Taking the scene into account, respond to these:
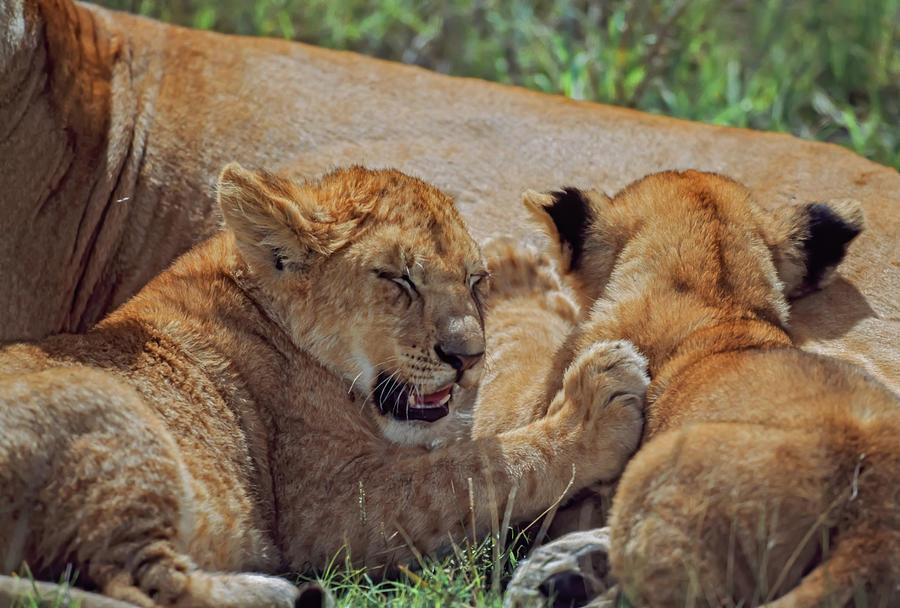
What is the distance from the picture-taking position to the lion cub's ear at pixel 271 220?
335 centimetres

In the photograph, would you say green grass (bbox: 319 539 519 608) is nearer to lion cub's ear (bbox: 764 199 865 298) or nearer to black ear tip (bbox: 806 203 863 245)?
lion cub's ear (bbox: 764 199 865 298)

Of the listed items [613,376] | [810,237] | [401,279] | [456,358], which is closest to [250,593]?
[456,358]

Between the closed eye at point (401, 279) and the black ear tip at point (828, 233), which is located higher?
the closed eye at point (401, 279)

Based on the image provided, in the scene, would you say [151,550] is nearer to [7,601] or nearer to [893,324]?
[7,601]

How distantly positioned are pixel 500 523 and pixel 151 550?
36.8 inches

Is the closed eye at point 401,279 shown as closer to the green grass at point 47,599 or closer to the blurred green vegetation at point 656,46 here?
the green grass at point 47,599

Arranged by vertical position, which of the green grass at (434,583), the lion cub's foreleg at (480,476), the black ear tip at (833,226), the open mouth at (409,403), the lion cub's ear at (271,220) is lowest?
the green grass at (434,583)

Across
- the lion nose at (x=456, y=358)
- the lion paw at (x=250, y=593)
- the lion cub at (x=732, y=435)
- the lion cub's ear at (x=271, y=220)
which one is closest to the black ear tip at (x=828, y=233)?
the lion cub at (x=732, y=435)

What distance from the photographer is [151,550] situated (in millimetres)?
2846

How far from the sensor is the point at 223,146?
14.4ft

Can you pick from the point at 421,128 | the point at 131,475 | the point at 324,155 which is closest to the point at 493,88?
the point at 421,128

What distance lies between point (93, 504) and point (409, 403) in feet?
3.11

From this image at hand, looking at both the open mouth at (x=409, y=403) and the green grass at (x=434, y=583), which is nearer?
the green grass at (x=434, y=583)

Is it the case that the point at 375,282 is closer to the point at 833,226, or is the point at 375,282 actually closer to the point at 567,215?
the point at 567,215
